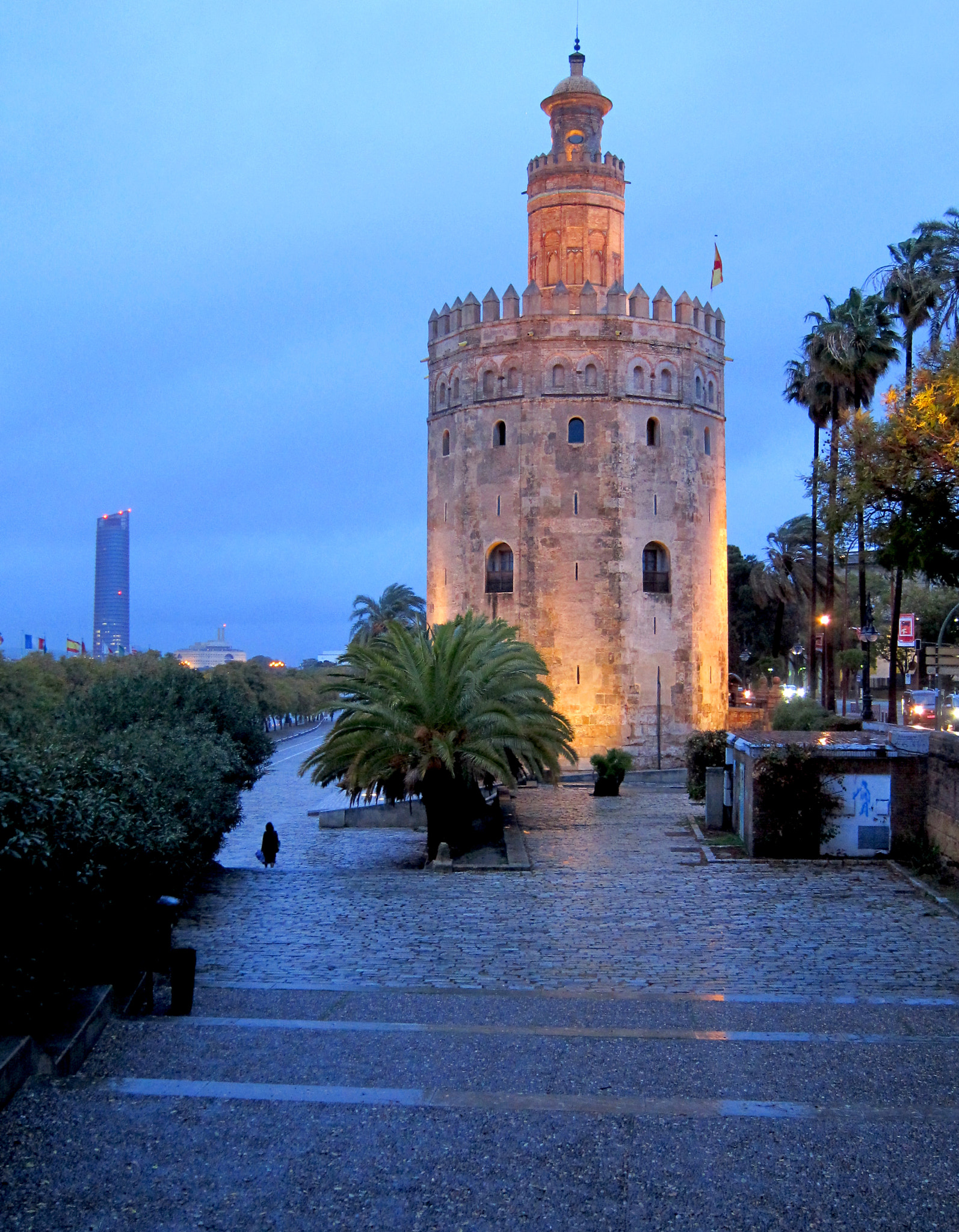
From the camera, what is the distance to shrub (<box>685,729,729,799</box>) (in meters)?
22.7

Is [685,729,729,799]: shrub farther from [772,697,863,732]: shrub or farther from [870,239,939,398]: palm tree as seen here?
[870,239,939,398]: palm tree

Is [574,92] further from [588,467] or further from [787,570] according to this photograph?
[787,570]

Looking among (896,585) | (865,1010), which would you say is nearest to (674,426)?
(896,585)

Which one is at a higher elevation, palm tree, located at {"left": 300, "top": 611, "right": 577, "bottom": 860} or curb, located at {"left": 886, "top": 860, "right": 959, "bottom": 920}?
palm tree, located at {"left": 300, "top": 611, "right": 577, "bottom": 860}

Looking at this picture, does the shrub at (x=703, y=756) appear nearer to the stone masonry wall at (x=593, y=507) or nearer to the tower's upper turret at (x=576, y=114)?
the stone masonry wall at (x=593, y=507)

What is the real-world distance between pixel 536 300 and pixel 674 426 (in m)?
5.59

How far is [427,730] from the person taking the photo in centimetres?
1764

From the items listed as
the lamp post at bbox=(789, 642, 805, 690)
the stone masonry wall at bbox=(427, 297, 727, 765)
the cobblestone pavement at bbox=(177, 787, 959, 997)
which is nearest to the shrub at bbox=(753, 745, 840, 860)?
the cobblestone pavement at bbox=(177, 787, 959, 997)

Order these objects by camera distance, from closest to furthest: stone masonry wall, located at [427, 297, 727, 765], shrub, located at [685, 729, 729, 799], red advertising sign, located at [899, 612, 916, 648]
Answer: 1. shrub, located at [685, 729, 729, 799]
2. red advertising sign, located at [899, 612, 916, 648]
3. stone masonry wall, located at [427, 297, 727, 765]

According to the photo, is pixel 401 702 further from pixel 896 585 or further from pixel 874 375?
pixel 874 375

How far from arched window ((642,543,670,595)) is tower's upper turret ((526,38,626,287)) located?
27.4 feet

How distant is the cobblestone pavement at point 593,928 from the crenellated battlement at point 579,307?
885 inches

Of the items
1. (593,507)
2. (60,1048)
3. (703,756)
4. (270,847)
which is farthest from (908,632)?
(60,1048)

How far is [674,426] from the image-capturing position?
36656 millimetres
